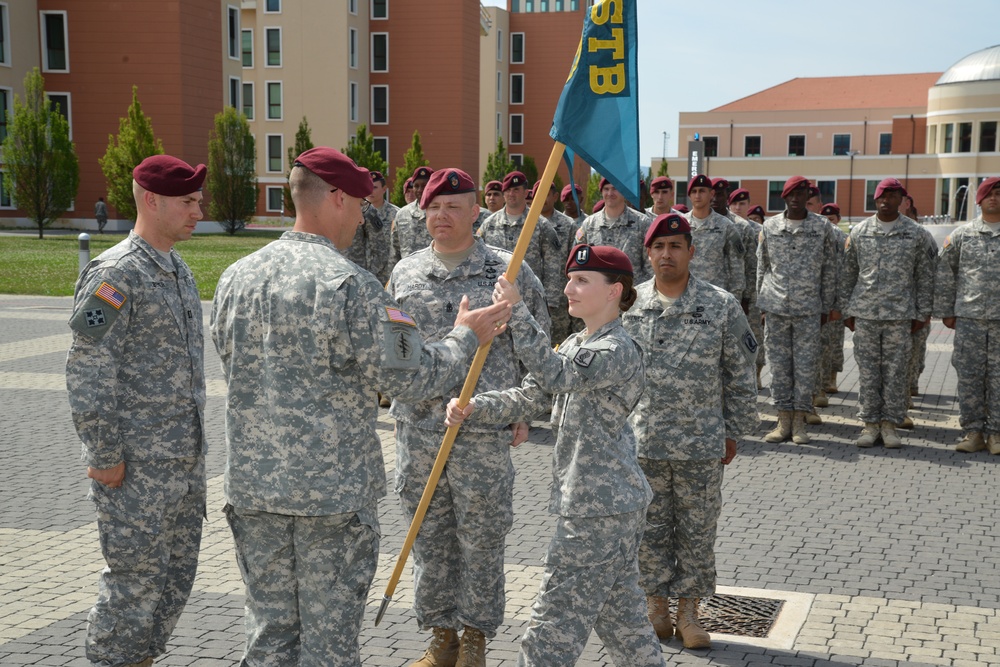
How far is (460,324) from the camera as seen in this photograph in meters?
4.27

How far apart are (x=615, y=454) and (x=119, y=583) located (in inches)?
86.2

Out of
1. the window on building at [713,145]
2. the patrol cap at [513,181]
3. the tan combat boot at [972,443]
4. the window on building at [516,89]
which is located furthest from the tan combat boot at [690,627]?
the window on building at [713,145]

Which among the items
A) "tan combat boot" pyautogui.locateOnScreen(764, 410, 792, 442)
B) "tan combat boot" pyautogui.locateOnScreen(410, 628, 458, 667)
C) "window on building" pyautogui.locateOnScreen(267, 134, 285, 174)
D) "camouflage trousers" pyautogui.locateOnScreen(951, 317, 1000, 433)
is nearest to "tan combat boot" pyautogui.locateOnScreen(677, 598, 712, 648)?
"tan combat boot" pyautogui.locateOnScreen(410, 628, 458, 667)

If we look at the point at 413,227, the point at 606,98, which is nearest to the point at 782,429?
the point at 413,227

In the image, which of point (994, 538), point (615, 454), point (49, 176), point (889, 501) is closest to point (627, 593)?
point (615, 454)

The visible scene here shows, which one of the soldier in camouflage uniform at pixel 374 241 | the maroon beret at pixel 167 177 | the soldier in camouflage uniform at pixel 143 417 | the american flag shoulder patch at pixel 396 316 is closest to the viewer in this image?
the american flag shoulder patch at pixel 396 316

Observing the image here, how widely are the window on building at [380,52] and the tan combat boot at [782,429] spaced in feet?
218

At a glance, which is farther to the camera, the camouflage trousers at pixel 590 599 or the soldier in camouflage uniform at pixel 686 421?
the soldier in camouflage uniform at pixel 686 421

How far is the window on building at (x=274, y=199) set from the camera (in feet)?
236

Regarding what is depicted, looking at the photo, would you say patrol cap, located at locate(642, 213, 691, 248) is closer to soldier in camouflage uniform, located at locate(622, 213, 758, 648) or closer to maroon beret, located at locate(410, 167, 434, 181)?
soldier in camouflage uniform, located at locate(622, 213, 758, 648)

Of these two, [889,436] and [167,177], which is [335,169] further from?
[889,436]

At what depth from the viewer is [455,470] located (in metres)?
5.16

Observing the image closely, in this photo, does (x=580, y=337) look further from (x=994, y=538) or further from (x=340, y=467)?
(x=994, y=538)

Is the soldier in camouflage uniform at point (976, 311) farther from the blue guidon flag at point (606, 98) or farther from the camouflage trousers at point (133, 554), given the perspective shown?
the camouflage trousers at point (133, 554)
